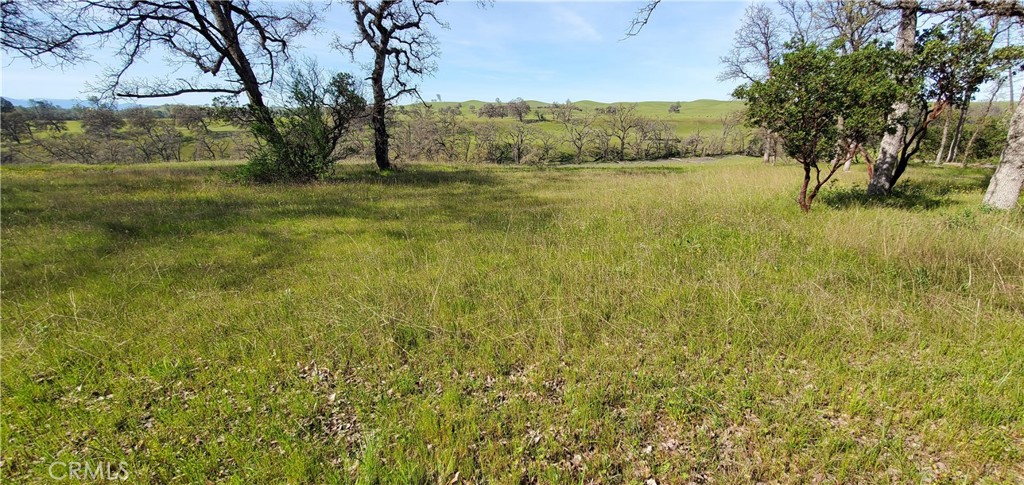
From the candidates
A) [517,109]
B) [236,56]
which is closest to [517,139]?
[517,109]

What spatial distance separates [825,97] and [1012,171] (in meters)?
4.46

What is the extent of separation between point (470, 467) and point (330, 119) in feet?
49.5

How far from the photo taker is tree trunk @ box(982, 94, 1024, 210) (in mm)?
7066

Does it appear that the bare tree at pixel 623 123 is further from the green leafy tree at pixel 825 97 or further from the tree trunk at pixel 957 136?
the green leafy tree at pixel 825 97

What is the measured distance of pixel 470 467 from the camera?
7.45 feet

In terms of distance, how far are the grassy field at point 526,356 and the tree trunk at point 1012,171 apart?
1.16 m

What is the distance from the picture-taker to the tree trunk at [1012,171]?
7.07 metres

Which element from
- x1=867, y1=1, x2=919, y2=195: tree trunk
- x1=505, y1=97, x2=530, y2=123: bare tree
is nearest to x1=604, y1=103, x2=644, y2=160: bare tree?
x1=505, y1=97, x2=530, y2=123: bare tree

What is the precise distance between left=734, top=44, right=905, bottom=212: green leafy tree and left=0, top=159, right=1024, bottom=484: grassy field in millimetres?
1934

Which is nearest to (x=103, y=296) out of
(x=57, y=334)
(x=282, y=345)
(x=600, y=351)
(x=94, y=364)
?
(x=57, y=334)

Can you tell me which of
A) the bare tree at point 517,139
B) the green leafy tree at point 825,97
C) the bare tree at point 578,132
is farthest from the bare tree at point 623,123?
the green leafy tree at point 825,97

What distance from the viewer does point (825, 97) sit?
6.68m

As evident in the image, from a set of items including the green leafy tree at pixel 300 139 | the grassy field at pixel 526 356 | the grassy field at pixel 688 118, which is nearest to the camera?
the grassy field at pixel 526 356

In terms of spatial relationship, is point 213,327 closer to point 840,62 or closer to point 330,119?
point 840,62
